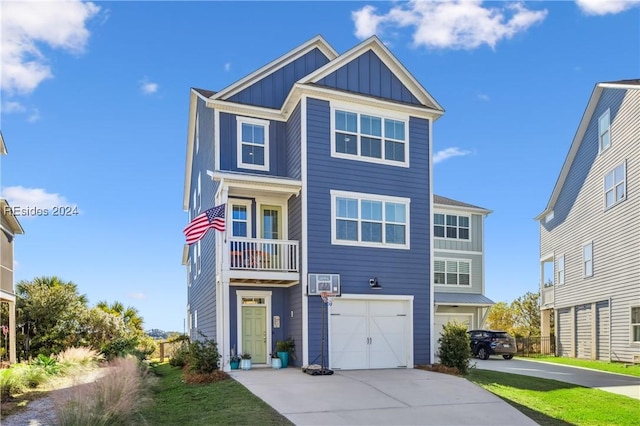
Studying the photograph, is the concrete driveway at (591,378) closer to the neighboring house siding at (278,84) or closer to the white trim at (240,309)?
the white trim at (240,309)

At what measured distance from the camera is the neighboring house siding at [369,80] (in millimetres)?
17016

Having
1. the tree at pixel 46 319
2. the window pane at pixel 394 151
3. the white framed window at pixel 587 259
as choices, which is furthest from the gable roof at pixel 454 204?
the tree at pixel 46 319

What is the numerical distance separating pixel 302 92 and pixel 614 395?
469 inches

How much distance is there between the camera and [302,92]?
53.7 ft

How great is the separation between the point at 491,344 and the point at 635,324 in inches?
242

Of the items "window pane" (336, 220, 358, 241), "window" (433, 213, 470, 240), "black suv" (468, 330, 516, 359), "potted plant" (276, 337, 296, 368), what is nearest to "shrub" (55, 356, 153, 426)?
"potted plant" (276, 337, 296, 368)

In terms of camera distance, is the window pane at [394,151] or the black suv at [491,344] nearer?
the window pane at [394,151]

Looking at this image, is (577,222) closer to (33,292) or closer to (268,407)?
(268,407)

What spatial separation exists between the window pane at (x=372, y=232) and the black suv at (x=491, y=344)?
10.8m

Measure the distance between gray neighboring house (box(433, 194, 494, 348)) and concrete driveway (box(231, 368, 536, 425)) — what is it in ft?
48.0

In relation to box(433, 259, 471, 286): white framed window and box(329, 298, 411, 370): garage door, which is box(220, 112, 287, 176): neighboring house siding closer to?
box(329, 298, 411, 370): garage door

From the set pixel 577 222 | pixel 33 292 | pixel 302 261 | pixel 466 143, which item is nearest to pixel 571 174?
pixel 577 222

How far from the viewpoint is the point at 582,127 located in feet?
85.5

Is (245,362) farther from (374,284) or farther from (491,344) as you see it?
(491,344)
